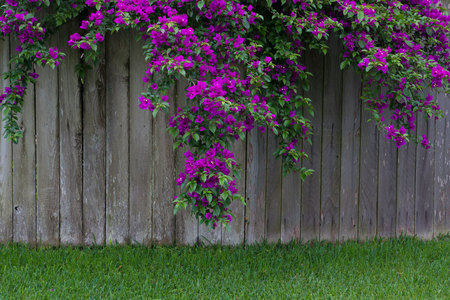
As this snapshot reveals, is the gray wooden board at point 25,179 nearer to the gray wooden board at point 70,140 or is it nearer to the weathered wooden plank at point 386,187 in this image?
the gray wooden board at point 70,140

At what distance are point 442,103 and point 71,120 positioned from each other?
2976mm

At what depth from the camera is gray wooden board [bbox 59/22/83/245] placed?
361cm

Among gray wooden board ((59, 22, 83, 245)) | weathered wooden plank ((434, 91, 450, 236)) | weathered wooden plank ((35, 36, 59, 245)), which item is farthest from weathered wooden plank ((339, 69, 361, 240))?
weathered wooden plank ((35, 36, 59, 245))

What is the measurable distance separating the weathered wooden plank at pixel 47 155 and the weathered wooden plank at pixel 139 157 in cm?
53

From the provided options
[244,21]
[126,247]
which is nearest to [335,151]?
[244,21]

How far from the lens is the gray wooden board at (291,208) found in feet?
12.6

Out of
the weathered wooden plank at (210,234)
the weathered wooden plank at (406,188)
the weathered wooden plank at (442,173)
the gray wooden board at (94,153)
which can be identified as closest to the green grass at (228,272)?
the weathered wooden plank at (210,234)

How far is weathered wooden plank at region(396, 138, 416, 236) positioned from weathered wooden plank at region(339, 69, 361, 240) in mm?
411

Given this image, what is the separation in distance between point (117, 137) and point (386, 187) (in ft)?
7.08

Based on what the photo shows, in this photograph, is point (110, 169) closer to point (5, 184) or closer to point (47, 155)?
point (47, 155)

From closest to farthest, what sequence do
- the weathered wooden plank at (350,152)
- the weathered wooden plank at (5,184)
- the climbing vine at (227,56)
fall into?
the climbing vine at (227,56) → the weathered wooden plank at (5,184) → the weathered wooden plank at (350,152)

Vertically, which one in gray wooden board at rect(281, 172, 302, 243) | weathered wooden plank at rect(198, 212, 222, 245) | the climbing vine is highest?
the climbing vine

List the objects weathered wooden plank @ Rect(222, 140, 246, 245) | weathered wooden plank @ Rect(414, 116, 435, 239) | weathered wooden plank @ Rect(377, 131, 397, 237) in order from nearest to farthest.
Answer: weathered wooden plank @ Rect(222, 140, 246, 245) → weathered wooden plank @ Rect(377, 131, 397, 237) → weathered wooden plank @ Rect(414, 116, 435, 239)

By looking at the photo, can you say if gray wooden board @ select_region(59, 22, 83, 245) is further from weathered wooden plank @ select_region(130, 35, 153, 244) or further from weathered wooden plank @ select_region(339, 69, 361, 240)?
weathered wooden plank @ select_region(339, 69, 361, 240)
